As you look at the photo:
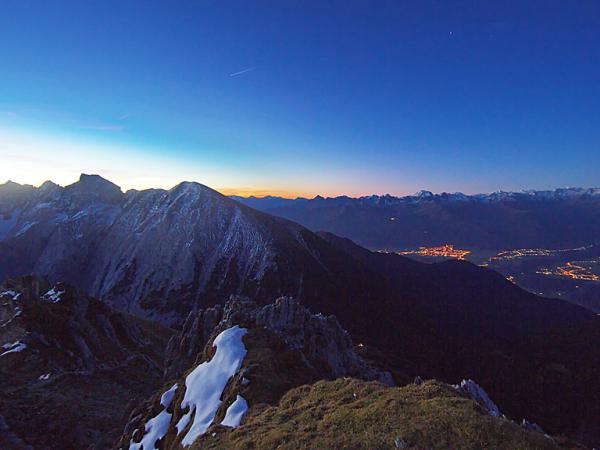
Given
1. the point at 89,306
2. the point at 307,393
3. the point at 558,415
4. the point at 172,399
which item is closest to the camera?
the point at 307,393

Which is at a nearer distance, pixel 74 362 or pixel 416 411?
pixel 416 411

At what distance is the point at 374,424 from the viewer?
23.5m

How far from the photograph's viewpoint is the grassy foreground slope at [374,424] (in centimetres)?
2066

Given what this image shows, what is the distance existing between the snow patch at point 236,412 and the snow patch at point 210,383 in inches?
83.4

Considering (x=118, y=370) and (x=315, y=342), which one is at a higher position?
(x=315, y=342)

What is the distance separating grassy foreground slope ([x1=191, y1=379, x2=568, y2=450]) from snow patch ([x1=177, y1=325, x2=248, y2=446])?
5981 mm

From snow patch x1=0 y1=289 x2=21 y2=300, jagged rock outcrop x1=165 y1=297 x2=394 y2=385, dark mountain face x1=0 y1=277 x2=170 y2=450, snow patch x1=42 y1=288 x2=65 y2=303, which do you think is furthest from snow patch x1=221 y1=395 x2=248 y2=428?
snow patch x1=0 y1=289 x2=21 y2=300

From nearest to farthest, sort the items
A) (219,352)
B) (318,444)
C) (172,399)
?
(318,444), (172,399), (219,352)

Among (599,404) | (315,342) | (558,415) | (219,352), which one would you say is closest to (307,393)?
(219,352)

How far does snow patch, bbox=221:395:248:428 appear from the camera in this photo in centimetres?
3283

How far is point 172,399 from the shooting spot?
148 ft

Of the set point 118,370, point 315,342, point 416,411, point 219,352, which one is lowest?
point 118,370

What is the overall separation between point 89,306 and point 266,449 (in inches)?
3458

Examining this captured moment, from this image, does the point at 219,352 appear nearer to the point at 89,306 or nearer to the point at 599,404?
the point at 89,306
